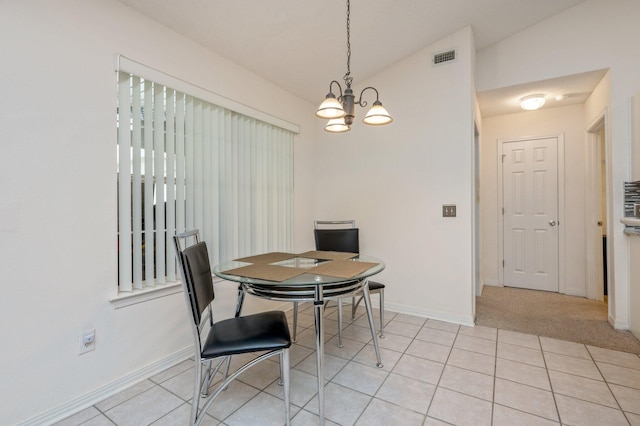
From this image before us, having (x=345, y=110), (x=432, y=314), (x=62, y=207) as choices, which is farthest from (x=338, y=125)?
(x=432, y=314)

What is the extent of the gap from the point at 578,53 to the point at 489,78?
741 millimetres

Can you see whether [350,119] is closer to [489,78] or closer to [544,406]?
[544,406]

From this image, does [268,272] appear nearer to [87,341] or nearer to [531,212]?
[87,341]

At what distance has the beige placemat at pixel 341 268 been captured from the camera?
1.74m

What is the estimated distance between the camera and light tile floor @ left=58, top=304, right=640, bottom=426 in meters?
1.58

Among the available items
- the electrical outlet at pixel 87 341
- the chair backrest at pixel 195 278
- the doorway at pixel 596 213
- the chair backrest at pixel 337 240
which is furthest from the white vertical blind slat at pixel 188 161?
the doorway at pixel 596 213

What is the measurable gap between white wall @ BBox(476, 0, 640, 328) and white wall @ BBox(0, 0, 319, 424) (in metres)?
3.53

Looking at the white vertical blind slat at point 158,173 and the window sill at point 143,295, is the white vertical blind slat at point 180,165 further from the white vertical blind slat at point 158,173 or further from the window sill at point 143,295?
the window sill at point 143,295

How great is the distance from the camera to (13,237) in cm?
146

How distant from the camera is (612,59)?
2.70 metres

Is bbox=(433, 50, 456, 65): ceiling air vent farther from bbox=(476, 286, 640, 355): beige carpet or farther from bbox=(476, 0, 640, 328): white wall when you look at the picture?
bbox=(476, 286, 640, 355): beige carpet

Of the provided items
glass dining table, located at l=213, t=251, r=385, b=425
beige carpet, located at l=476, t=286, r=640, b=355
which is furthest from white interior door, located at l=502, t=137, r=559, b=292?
glass dining table, located at l=213, t=251, r=385, b=425

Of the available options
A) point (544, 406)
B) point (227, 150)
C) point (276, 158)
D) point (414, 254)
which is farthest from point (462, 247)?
point (227, 150)

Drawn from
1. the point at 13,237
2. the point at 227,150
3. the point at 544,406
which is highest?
the point at 227,150
